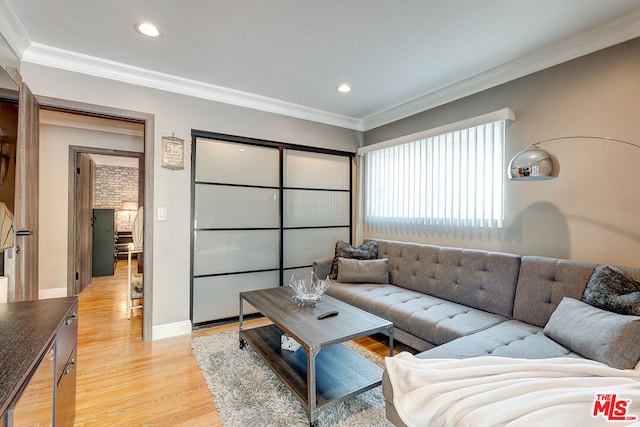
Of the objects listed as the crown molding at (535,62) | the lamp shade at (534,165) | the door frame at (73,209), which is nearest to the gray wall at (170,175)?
the door frame at (73,209)

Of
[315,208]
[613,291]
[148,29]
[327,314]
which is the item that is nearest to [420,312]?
[327,314]

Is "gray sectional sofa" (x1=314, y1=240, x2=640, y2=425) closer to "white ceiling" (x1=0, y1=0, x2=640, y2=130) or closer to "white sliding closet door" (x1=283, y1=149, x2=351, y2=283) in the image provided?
"white sliding closet door" (x1=283, y1=149, x2=351, y2=283)

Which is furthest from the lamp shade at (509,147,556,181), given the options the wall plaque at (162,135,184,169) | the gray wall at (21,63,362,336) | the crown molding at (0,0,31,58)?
the crown molding at (0,0,31,58)

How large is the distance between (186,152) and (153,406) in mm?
2173

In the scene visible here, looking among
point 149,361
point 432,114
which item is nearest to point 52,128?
point 149,361

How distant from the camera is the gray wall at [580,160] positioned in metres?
2.00

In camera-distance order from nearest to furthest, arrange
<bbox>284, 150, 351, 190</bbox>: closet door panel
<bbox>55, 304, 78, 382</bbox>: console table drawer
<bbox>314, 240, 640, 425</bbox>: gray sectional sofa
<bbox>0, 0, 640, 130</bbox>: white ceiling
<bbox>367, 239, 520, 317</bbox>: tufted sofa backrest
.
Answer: <bbox>55, 304, 78, 382</bbox>: console table drawer → <bbox>314, 240, 640, 425</bbox>: gray sectional sofa → <bbox>0, 0, 640, 130</bbox>: white ceiling → <bbox>367, 239, 520, 317</bbox>: tufted sofa backrest → <bbox>284, 150, 351, 190</bbox>: closet door panel

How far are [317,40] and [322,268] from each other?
7.57 ft

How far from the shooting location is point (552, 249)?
7.68 ft

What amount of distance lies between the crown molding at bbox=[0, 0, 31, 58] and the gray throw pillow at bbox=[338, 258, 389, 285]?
318cm

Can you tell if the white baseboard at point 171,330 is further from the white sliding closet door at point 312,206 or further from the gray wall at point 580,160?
the gray wall at point 580,160

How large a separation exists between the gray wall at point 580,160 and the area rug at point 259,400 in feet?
5.54

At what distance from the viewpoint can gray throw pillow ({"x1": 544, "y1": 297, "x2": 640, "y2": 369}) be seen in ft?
4.60

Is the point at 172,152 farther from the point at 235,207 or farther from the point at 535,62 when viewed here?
the point at 535,62
